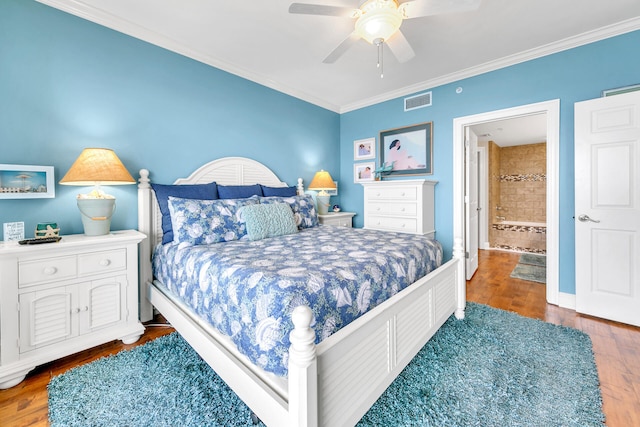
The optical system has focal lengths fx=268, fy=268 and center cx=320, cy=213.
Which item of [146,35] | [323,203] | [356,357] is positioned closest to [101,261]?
[356,357]

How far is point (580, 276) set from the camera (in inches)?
97.7

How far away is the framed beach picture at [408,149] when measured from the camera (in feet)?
11.7

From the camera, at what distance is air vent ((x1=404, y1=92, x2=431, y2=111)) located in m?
3.54

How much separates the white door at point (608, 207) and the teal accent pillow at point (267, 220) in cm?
270

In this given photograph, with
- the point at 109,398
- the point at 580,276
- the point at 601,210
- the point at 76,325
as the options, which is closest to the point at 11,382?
the point at 76,325

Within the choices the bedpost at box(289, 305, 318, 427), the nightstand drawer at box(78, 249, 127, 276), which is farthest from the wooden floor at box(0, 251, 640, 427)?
the bedpost at box(289, 305, 318, 427)

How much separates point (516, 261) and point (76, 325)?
555cm

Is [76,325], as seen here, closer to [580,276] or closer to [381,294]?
[381,294]

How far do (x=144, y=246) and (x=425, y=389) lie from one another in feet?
7.93

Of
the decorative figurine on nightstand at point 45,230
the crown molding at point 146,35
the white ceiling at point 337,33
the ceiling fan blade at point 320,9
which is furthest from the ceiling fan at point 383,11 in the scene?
the decorative figurine on nightstand at point 45,230

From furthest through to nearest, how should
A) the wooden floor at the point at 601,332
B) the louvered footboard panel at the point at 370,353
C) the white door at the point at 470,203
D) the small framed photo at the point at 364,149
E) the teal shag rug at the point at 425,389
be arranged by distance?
the small framed photo at the point at 364,149, the white door at the point at 470,203, the wooden floor at the point at 601,332, the teal shag rug at the point at 425,389, the louvered footboard panel at the point at 370,353

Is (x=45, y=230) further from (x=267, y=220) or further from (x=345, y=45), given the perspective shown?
(x=345, y=45)

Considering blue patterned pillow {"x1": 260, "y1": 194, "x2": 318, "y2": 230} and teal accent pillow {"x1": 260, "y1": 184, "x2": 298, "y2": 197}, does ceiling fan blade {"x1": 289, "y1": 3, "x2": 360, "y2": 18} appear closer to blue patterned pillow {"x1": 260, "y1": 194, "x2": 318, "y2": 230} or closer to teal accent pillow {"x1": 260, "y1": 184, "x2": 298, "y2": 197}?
blue patterned pillow {"x1": 260, "y1": 194, "x2": 318, "y2": 230}

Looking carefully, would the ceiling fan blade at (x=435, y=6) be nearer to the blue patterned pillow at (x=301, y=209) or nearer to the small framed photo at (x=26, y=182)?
the blue patterned pillow at (x=301, y=209)
